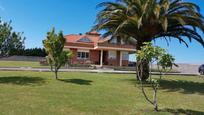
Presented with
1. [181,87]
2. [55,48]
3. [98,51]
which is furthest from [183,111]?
[98,51]

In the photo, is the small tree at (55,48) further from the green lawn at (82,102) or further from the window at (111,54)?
the window at (111,54)

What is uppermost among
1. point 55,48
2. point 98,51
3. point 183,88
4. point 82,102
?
point 98,51

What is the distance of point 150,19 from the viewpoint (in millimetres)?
21016

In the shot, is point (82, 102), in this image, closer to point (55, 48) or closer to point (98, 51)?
point (55, 48)

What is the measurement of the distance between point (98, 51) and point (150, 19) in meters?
32.9

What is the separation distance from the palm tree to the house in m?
27.5

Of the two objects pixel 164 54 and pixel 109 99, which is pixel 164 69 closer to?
pixel 164 54

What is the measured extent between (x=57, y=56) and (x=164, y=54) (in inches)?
471

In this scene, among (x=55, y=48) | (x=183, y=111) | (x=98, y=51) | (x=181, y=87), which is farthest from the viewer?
(x=98, y=51)

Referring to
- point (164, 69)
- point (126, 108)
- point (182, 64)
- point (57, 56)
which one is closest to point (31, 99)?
point (126, 108)

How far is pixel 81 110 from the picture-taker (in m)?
10.9

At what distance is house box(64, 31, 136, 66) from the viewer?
50.8 m

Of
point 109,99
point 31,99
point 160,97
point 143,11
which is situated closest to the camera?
point 31,99

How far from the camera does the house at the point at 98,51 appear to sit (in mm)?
50750
